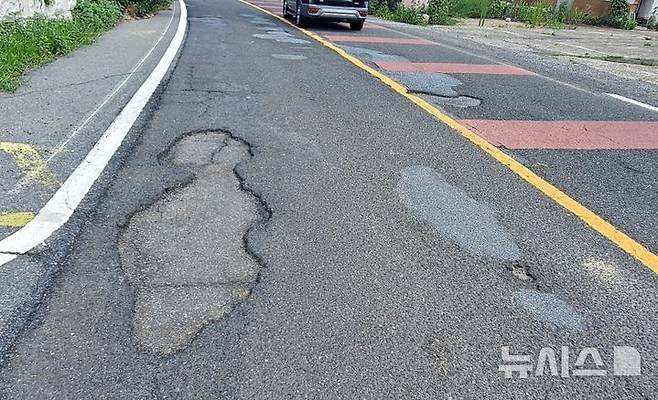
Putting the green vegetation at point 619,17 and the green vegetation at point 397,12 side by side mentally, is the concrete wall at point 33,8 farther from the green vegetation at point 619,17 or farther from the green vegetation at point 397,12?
the green vegetation at point 619,17

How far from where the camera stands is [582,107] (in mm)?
7168

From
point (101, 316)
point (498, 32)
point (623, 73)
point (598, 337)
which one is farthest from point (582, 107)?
point (498, 32)

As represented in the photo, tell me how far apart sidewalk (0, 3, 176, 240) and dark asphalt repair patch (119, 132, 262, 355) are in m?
0.82

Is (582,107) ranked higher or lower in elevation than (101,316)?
higher

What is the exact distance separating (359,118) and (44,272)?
407 cm

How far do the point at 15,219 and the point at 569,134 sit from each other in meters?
5.36

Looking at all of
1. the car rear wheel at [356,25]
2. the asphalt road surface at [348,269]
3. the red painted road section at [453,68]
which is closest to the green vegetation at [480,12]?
the car rear wheel at [356,25]

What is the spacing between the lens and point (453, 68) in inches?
385

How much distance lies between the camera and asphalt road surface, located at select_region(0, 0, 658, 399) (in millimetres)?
2332

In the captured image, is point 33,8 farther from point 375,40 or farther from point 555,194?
point 555,194

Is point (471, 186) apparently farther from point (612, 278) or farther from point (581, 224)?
point (612, 278)
